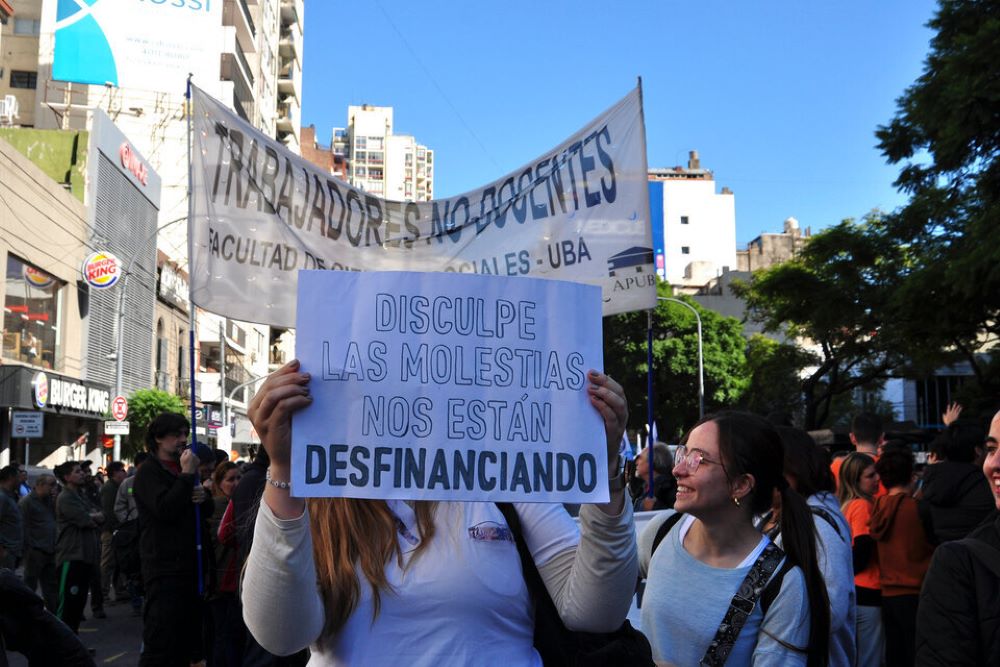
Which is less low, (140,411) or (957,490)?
(140,411)

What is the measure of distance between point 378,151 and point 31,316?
12930 cm

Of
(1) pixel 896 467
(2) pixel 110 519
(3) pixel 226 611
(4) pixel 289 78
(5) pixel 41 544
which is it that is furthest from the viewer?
(4) pixel 289 78

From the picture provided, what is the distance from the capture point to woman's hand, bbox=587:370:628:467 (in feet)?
8.58

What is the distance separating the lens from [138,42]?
48375mm

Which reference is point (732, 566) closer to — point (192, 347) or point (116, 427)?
point (192, 347)

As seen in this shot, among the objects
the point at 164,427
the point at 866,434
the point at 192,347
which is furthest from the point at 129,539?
the point at 866,434

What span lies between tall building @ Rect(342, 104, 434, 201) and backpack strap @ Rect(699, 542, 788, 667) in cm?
14639

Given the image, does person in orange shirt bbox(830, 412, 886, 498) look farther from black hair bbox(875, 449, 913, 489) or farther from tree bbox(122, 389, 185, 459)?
tree bbox(122, 389, 185, 459)

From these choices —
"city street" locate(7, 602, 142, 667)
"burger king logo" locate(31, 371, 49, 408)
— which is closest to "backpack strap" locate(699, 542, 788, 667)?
"city street" locate(7, 602, 142, 667)

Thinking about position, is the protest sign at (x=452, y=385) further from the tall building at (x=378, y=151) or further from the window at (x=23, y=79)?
the tall building at (x=378, y=151)

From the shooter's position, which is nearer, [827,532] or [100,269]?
[827,532]

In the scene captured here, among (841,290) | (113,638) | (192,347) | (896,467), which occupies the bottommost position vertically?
(113,638)

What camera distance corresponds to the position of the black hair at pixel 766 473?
346cm

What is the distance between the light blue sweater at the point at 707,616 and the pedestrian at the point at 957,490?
385 centimetres
